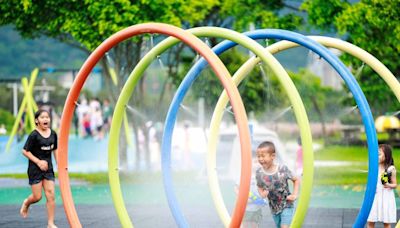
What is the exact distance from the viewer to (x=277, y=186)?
411 inches

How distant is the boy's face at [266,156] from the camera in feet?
34.0

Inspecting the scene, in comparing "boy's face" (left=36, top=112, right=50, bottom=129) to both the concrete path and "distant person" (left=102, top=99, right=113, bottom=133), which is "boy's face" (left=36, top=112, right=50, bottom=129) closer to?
the concrete path

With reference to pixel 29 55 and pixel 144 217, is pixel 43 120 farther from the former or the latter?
pixel 29 55

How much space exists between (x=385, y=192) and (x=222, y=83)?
9.39 ft

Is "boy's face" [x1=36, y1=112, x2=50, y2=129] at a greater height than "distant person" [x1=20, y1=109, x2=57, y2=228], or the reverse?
"boy's face" [x1=36, y1=112, x2=50, y2=129]

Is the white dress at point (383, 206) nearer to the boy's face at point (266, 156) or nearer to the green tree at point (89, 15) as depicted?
the boy's face at point (266, 156)

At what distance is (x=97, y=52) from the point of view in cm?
1073

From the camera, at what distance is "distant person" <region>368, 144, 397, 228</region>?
37.2 feet

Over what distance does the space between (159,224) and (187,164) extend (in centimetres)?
1328

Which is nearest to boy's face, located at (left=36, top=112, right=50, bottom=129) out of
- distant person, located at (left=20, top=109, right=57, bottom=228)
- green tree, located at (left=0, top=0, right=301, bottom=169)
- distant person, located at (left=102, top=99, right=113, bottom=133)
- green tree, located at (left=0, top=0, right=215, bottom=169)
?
distant person, located at (left=20, top=109, right=57, bottom=228)

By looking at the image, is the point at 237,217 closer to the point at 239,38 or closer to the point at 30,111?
the point at 239,38

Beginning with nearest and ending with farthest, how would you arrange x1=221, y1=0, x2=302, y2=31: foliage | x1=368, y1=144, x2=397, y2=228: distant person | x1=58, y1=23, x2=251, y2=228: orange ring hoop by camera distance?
x1=58, y1=23, x2=251, y2=228: orange ring hoop
x1=368, y1=144, x2=397, y2=228: distant person
x1=221, y1=0, x2=302, y2=31: foliage

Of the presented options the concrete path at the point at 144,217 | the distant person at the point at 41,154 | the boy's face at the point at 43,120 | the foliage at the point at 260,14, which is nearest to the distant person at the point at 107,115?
the foliage at the point at 260,14

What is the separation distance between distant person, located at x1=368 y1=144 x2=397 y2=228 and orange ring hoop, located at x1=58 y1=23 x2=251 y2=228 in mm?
2390
